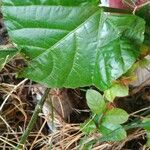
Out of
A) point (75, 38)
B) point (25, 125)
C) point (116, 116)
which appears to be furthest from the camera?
point (25, 125)

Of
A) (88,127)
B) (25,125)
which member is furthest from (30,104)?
(88,127)

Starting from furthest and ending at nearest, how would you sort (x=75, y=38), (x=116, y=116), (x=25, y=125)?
(x=25, y=125), (x=116, y=116), (x=75, y=38)

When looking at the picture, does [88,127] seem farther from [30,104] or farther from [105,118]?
[30,104]

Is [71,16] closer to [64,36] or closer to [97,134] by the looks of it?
[64,36]

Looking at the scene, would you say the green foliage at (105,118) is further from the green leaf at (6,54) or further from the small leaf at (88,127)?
the green leaf at (6,54)

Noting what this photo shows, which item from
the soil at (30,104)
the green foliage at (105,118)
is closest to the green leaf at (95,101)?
the green foliage at (105,118)

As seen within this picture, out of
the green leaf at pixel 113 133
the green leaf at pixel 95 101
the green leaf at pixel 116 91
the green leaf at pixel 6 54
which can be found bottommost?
the green leaf at pixel 113 133
